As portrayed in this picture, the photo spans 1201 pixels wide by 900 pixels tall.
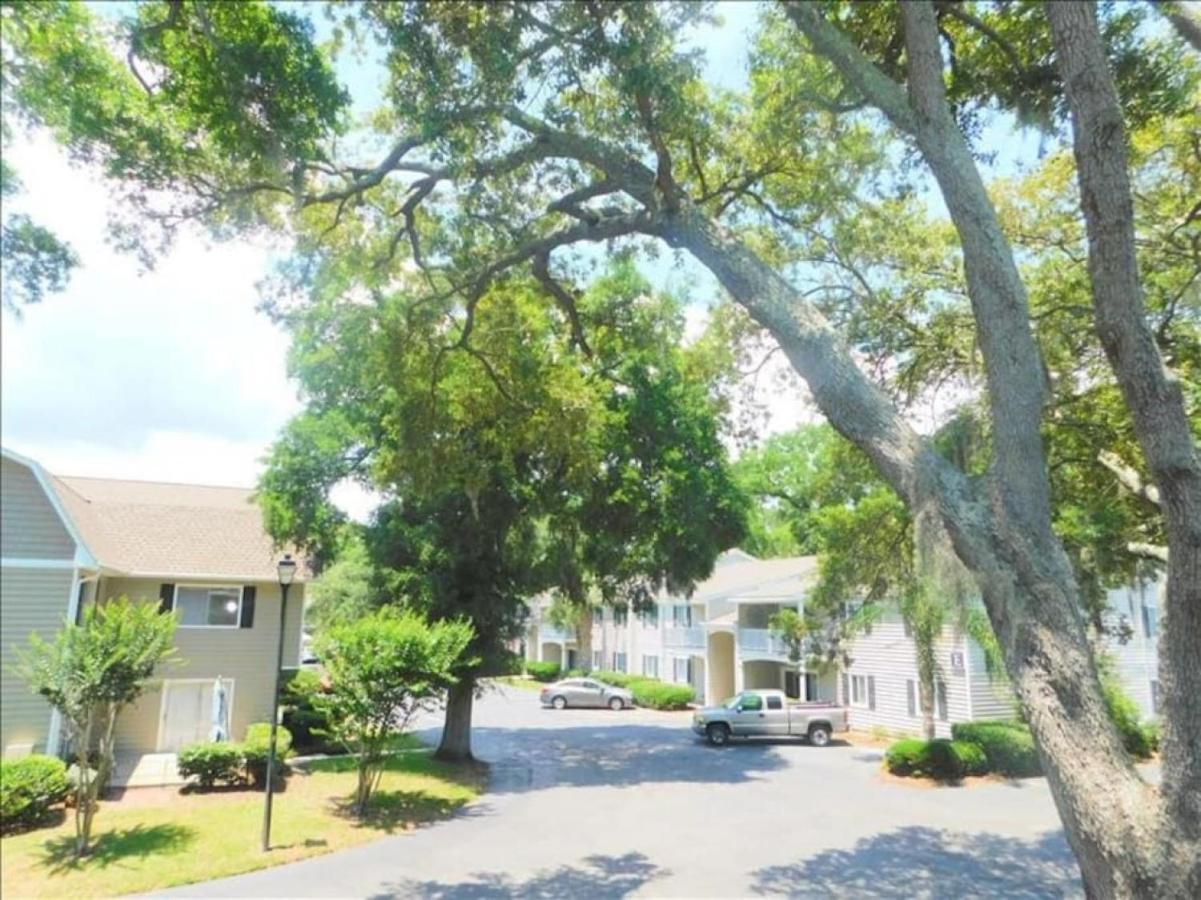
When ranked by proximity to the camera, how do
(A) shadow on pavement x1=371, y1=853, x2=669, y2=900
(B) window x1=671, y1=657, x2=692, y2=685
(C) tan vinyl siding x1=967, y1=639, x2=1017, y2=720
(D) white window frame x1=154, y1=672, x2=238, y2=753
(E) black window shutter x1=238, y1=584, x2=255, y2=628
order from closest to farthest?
(A) shadow on pavement x1=371, y1=853, x2=669, y2=900, (D) white window frame x1=154, y1=672, x2=238, y2=753, (E) black window shutter x1=238, y1=584, x2=255, y2=628, (C) tan vinyl siding x1=967, y1=639, x2=1017, y2=720, (B) window x1=671, y1=657, x2=692, y2=685

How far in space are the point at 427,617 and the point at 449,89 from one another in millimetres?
12492

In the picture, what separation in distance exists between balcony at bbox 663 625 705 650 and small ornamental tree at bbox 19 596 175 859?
27.0 metres

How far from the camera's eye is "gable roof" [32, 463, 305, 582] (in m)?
18.3

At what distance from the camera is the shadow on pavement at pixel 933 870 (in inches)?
393

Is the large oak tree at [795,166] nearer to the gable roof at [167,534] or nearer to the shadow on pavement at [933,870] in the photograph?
the shadow on pavement at [933,870]

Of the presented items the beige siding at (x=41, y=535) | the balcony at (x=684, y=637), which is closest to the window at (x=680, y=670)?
the balcony at (x=684, y=637)

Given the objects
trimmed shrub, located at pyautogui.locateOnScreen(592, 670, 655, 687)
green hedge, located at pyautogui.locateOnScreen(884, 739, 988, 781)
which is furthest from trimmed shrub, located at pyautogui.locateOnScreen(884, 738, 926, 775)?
trimmed shrub, located at pyautogui.locateOnScreen(592, 670, 655, 687)

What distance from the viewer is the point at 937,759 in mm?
18391

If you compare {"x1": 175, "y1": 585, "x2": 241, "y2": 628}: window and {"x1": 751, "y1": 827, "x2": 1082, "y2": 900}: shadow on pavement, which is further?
{"x1": 175, "y1": 585, "x2": 241, "y2": 628}: window

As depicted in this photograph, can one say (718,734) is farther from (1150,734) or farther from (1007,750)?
(1150,734)

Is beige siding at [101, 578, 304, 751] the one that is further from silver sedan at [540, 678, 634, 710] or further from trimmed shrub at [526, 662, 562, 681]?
trimmed shrub at [526, 662, 562, 681]

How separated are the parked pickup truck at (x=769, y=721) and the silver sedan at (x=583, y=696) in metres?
11.3

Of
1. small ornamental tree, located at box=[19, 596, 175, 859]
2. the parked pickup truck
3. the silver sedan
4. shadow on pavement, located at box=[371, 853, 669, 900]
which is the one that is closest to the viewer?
shadow on pavement, located at box=[371, 853, 669, 900]

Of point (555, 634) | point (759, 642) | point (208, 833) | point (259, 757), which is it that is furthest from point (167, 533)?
point (555, 634)
